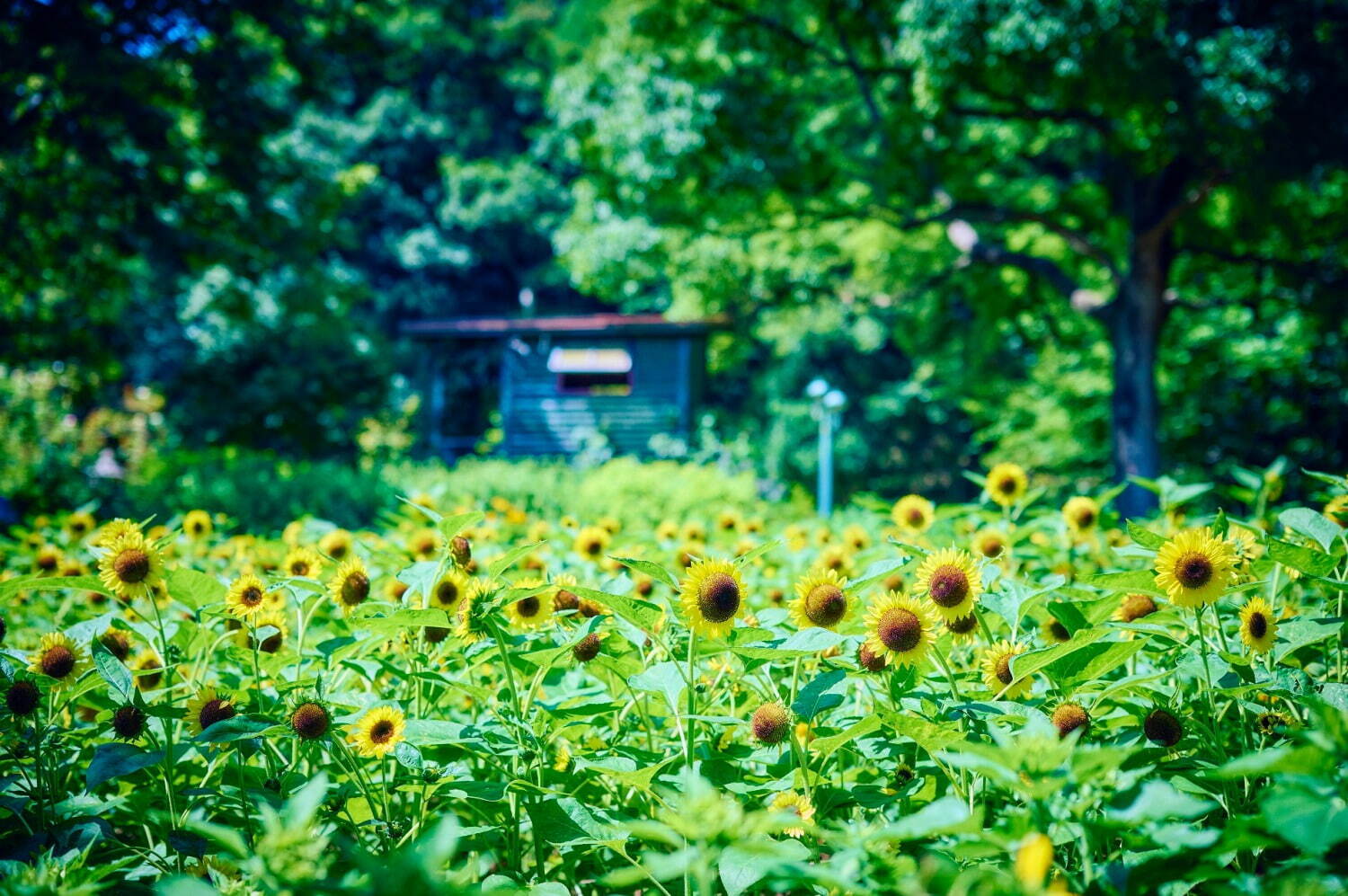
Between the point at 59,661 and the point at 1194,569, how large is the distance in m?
1.67

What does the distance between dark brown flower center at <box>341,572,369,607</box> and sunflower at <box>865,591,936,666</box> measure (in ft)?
2.71

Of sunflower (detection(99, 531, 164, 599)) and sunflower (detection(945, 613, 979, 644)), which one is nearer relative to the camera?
sunflower (detection(945, 613, 979, 644))

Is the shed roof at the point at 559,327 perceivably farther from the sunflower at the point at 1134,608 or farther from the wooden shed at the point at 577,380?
the sunflower at the point at 1134,608

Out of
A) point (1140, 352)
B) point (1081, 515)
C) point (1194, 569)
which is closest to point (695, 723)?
point (1194, 569)

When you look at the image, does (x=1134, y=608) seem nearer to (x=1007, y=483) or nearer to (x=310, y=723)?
(x=1007, y=483)

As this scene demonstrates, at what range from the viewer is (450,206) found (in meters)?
27.3

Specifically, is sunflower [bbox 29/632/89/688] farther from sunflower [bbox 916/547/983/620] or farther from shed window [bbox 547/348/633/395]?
shed window [bbox 547/348/633/395]

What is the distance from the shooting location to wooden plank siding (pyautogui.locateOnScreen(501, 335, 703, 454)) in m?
17.1

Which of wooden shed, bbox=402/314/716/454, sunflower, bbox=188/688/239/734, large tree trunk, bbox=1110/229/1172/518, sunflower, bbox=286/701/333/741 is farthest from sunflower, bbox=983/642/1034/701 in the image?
wooden shed, bbox=402/314/716/454

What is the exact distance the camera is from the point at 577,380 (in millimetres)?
18016

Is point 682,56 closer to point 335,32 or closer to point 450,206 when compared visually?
point 335,32

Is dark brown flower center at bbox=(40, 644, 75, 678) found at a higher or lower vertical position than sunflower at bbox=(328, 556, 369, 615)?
lower

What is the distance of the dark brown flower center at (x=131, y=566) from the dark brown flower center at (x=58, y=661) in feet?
0.43

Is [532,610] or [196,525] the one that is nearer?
[532,610]
